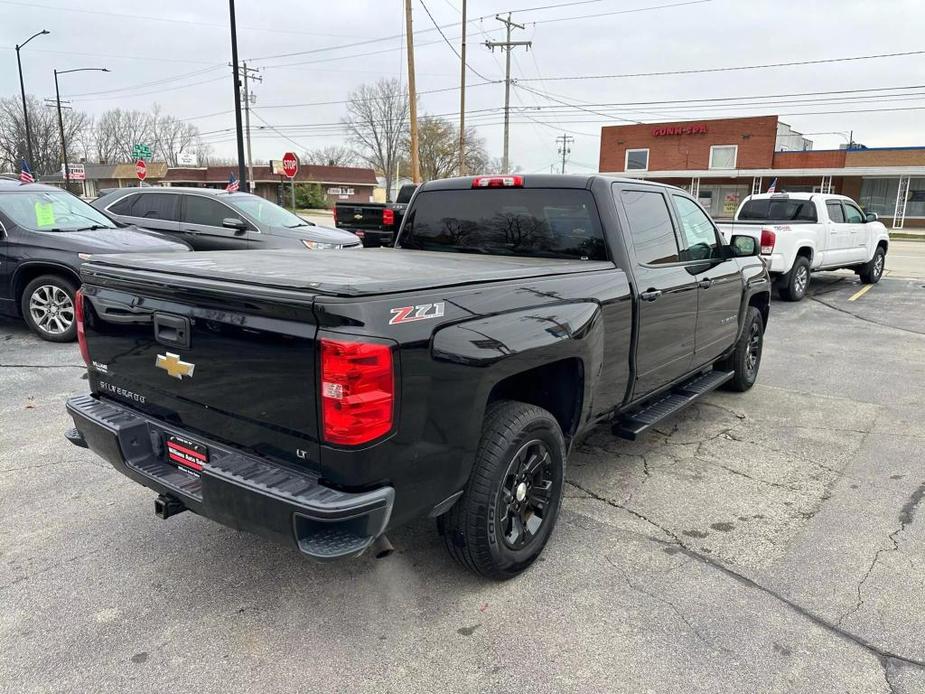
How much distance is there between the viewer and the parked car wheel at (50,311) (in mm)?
7305

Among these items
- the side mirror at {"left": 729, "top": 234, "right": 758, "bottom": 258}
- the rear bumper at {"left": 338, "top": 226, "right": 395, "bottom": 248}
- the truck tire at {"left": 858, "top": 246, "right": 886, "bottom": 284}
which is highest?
the side mirror at {"left": 729, "top": 234, "right": 758, "bottom": 258}

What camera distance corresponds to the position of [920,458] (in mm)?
4699

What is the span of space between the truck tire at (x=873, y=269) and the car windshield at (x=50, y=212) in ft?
48.0

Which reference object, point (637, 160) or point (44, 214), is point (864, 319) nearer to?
point (44, 214)

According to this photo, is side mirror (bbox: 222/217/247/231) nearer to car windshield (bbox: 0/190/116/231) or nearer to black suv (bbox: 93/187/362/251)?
black suv (bbox: 93/187/362/251)

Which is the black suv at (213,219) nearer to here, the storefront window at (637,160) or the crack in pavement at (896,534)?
the crack in pavement at (896,534)

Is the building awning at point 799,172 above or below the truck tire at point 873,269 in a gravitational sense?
above

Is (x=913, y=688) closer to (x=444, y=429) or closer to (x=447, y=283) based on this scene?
(x=444, y=429)

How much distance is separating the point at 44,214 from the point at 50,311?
4.13 ft

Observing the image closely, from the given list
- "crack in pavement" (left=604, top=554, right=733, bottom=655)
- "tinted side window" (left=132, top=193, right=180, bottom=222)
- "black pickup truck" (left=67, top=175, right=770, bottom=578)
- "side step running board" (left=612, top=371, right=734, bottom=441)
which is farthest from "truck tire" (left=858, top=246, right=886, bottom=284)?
"tinted side window" (left=132, top=193, right=180, bottom=222)

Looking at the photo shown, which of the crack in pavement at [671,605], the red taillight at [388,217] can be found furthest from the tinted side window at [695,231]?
the red taillight at [388,217]

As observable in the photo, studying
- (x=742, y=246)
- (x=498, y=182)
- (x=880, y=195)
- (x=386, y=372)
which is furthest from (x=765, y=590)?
(x=880, y=195)

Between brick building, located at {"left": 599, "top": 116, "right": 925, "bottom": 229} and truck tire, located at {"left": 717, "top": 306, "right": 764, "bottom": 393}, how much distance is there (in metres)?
37.2

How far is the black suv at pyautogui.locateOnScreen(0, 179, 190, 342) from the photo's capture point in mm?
7191
